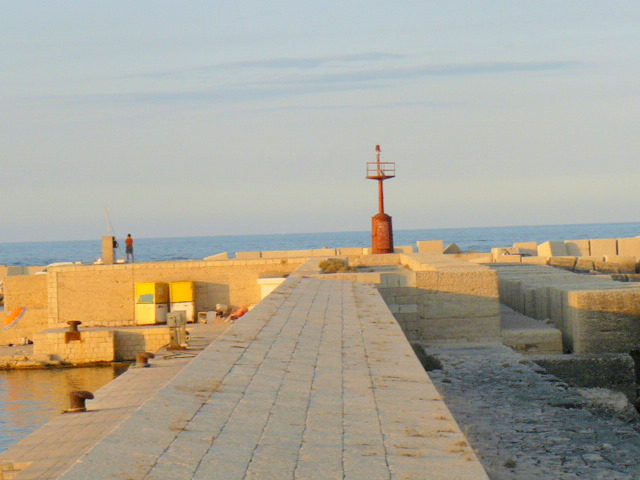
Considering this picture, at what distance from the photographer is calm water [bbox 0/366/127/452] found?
14789mm

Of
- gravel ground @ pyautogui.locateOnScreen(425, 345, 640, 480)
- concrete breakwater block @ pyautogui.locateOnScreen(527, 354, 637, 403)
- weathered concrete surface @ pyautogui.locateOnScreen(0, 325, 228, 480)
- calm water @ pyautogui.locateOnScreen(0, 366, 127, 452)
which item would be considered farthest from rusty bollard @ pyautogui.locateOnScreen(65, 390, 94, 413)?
concrete breakwater block @ pyautogui.locateOnScreen(527, 354, 637, 403)

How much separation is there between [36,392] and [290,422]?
14.8 meters

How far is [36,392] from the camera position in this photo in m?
18.1

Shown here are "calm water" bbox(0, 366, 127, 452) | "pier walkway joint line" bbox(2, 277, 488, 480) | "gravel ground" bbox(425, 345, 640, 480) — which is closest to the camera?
"pier walkway joint line" bbox(2, 277, 488, 480)

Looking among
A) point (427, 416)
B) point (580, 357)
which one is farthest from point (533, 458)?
point (580, 357)

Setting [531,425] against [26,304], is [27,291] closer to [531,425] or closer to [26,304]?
[26,304]

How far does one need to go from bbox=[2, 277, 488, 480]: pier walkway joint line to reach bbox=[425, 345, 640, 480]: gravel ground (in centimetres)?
128

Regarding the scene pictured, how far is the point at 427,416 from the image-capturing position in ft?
16.0

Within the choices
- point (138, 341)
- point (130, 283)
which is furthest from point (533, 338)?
point (130, 283)

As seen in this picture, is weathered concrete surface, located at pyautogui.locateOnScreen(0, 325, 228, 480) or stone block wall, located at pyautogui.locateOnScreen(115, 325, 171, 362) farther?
stone block wall, located at pyautogui.locateOnScreen(115, 325, 171, 362)

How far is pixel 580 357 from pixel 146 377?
7.32 metres

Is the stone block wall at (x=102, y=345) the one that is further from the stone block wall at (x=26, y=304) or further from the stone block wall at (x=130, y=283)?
the stone block wall at (x=26, y=304)

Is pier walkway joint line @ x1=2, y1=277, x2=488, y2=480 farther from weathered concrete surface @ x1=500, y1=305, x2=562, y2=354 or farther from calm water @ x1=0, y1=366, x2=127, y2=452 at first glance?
calm water @ x1=0, y1=366, x2=127, y2=452

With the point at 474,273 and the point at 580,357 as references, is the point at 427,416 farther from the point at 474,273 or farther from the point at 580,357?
the point at 474,273
